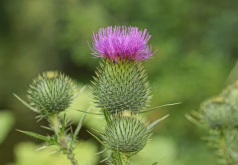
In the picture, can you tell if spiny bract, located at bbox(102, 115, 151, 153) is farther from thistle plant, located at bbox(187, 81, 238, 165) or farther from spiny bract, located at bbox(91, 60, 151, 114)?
thistle plant, located at bbox(187, 81, 238, 165)

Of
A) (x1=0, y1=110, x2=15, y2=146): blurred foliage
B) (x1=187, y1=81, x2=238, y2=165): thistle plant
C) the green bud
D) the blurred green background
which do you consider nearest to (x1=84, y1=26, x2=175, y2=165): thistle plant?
(x1=187, y1=81, x2=238, y2=165): thistle plant

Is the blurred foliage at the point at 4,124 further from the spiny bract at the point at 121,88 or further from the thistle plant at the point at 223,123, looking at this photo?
the thistle plant at the point at 223,123

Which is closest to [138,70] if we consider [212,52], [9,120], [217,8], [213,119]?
[213,119]

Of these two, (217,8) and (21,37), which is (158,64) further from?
(21,37)

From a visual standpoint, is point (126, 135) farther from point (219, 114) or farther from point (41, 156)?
point (41, 156)

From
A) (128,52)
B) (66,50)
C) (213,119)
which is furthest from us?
(66,50)

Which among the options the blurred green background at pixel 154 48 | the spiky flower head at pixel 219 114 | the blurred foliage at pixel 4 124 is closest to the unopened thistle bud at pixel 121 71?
the spiky flower head at pixel 219 114

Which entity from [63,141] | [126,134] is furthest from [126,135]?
[63,141]
